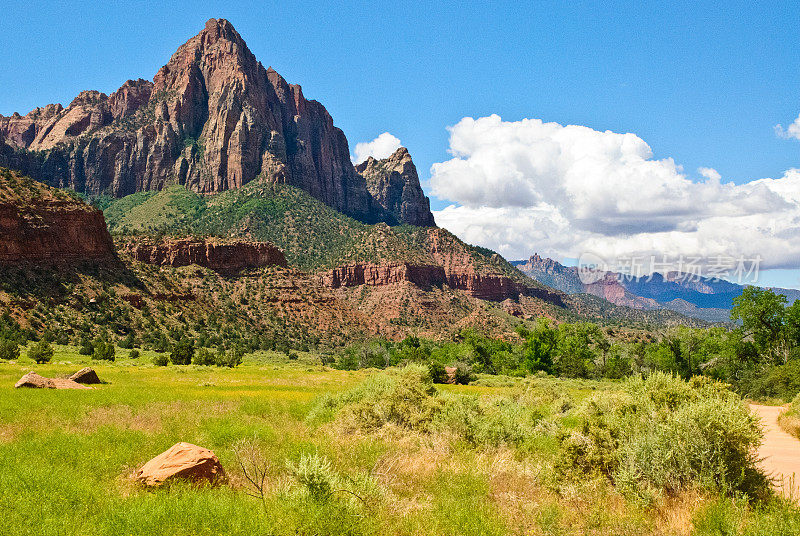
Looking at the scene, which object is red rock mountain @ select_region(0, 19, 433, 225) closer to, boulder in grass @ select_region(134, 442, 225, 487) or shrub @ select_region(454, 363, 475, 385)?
shrub @ select_region(454, 363, 475, 385)

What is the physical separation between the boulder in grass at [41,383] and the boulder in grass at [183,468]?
701 inches

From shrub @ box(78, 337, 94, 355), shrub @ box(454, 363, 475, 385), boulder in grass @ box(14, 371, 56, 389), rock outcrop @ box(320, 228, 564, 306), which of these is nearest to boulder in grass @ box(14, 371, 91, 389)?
boulder in grass @ box(14, 371, 56, 389)

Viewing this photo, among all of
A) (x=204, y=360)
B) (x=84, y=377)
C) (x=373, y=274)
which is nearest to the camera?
(x=84, y=377)

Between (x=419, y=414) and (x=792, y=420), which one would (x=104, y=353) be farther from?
(x=792, y=420)

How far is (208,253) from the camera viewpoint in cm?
9712

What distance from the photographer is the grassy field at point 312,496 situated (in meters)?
7.20

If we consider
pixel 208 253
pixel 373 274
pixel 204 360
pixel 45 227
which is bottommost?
pixel 204 360

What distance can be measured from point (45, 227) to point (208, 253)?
102ft

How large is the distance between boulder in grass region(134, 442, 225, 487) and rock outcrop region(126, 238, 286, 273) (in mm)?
90603

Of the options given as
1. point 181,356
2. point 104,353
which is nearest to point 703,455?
point 181,356

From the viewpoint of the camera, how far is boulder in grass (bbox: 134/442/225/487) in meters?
9.21

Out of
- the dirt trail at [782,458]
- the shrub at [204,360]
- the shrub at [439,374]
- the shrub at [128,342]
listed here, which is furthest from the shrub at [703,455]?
the shrub at [128,342]

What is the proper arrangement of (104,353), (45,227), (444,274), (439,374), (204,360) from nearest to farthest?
(439,374), (104,353), (204,360), (45,227), (444,274)

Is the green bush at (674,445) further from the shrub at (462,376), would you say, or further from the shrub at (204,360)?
the shrub at (204,360)
